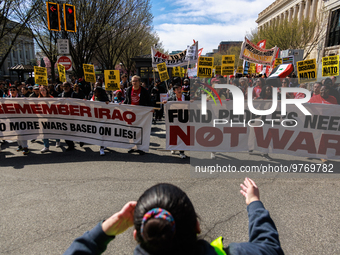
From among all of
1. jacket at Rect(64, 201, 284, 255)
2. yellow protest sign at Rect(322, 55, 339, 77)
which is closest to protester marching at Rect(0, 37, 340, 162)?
yellow protest sign at Rect(322, 55, 339, 77)

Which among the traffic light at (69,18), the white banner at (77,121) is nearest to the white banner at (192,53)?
the traffic light at (69,18)

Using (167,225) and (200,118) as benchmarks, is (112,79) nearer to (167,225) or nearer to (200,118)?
(200,118)

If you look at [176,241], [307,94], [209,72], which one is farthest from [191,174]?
[209,72]

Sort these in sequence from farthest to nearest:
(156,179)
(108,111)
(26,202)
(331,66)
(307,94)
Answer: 1. (331,66)
2. (108,111)
3. (307,94)
4. (156,179)
5. (26,202)

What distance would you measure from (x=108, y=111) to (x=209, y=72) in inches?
244

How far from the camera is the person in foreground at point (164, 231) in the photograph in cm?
88

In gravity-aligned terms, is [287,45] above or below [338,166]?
above

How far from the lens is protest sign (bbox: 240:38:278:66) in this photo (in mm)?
12578

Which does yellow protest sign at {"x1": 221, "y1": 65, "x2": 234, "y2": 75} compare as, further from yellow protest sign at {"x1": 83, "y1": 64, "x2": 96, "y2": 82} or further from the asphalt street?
the asphalt street

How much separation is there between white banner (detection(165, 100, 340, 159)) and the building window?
39.1 metres

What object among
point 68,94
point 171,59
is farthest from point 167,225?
point 171,59

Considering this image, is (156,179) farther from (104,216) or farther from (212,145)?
(212,145)

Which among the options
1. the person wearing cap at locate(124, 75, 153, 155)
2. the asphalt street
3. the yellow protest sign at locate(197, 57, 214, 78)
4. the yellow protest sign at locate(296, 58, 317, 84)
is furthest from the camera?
the yellow protest sign at locate(197, 57, 214, 78)

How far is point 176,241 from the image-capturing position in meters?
0.89
